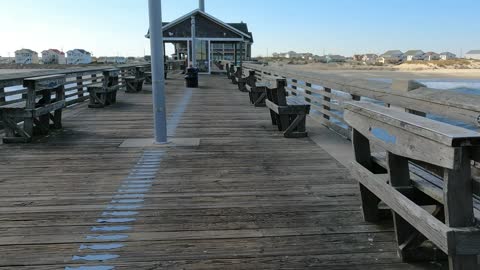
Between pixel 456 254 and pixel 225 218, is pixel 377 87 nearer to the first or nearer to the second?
pixel 225 218

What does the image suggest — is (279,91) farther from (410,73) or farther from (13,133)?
(410,73)

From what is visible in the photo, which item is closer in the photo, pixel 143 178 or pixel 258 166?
pixel 143 178

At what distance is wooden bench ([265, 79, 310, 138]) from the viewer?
7207mm

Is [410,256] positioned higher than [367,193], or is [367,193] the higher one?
[367,193]

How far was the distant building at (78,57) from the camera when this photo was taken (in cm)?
9931

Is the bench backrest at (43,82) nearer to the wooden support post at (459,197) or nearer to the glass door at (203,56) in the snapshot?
the wooden support post at (459,197)

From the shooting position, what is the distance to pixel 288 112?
285 inches

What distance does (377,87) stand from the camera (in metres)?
5.66

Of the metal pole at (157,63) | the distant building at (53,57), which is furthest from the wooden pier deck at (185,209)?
the distant building at (53,57)

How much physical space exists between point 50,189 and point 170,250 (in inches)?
77.8

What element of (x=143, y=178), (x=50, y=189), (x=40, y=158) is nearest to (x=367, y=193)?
(x=143, y=178)

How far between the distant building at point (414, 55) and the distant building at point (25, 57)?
126 meters

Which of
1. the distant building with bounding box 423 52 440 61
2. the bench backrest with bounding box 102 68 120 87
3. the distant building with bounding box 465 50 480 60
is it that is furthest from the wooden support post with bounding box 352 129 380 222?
the distant building with bounding box 423 52 440 61

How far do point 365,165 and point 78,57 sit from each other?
4167 inches
